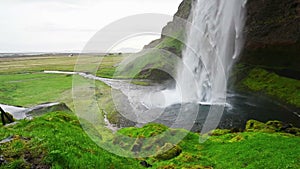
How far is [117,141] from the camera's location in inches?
832

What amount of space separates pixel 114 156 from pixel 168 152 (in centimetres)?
548

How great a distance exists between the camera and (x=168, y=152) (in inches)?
666

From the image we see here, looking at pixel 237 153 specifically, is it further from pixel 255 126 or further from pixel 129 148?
pixel 255 126

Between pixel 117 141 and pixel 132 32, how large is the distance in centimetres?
965

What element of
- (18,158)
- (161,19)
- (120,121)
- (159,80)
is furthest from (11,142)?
(159,80)

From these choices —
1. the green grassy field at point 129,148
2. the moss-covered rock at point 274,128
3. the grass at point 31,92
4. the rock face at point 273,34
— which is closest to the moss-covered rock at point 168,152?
the green grassy field at point 129,148

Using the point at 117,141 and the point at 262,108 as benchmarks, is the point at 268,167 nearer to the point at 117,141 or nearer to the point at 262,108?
the point at 117,141

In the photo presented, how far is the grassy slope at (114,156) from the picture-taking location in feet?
28.8

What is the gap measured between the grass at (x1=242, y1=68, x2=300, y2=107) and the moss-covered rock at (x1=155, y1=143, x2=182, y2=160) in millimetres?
32846

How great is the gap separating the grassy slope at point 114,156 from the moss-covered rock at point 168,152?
44 centimetres

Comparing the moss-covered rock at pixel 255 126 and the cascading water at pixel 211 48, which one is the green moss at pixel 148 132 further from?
the cascading water at pixel 211 48

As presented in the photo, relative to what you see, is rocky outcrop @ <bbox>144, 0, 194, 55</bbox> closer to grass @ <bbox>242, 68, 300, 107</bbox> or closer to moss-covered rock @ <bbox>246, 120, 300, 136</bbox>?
grass @ <bbox>242, 68, 300, 107</bbox>

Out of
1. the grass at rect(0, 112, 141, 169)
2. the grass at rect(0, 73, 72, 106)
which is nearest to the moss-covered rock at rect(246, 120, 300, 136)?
the grass at rect(0, 112, 141, 169)

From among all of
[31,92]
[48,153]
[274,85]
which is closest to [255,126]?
[48,153]
